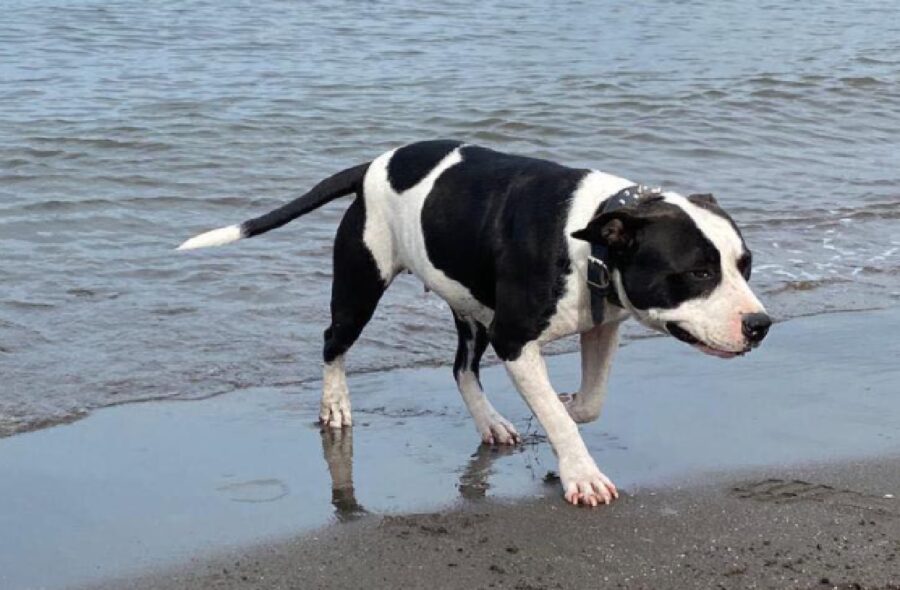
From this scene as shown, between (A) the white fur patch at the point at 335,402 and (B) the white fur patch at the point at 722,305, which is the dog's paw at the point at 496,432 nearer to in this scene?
(A) the white fur patch at the point at 335,402

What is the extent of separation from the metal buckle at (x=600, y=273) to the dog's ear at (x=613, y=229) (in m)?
0.07

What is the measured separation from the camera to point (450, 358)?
691 cm

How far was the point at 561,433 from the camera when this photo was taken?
199 inches

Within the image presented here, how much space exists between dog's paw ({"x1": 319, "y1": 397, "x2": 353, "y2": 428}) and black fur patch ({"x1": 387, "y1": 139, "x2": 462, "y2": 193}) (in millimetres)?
877

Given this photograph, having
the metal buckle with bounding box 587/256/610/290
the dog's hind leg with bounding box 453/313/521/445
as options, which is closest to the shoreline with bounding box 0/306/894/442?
the dog's hind leg with bounding box 453/313/521/445

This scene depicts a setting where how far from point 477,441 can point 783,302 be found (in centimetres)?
270

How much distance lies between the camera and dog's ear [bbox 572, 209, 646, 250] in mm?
4652

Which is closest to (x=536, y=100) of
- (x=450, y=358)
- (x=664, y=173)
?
(x=664, y=173)

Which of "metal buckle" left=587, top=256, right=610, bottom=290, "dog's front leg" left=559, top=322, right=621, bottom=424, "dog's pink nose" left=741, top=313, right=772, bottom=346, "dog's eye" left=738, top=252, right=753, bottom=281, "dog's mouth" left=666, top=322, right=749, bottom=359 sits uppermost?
"dog's eye" left=738, top=252, right=753, bottom=281

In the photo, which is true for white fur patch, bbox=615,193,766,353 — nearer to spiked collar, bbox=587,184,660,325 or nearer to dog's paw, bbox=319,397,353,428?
spiked collar, bbox=587,184,660,325

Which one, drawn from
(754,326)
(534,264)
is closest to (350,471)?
(534,264)

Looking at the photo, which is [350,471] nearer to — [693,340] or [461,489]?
[461,489]

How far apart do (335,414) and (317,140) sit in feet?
21.5

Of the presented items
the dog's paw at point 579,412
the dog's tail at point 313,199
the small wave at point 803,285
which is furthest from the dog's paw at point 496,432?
the small wave at point 803,285
